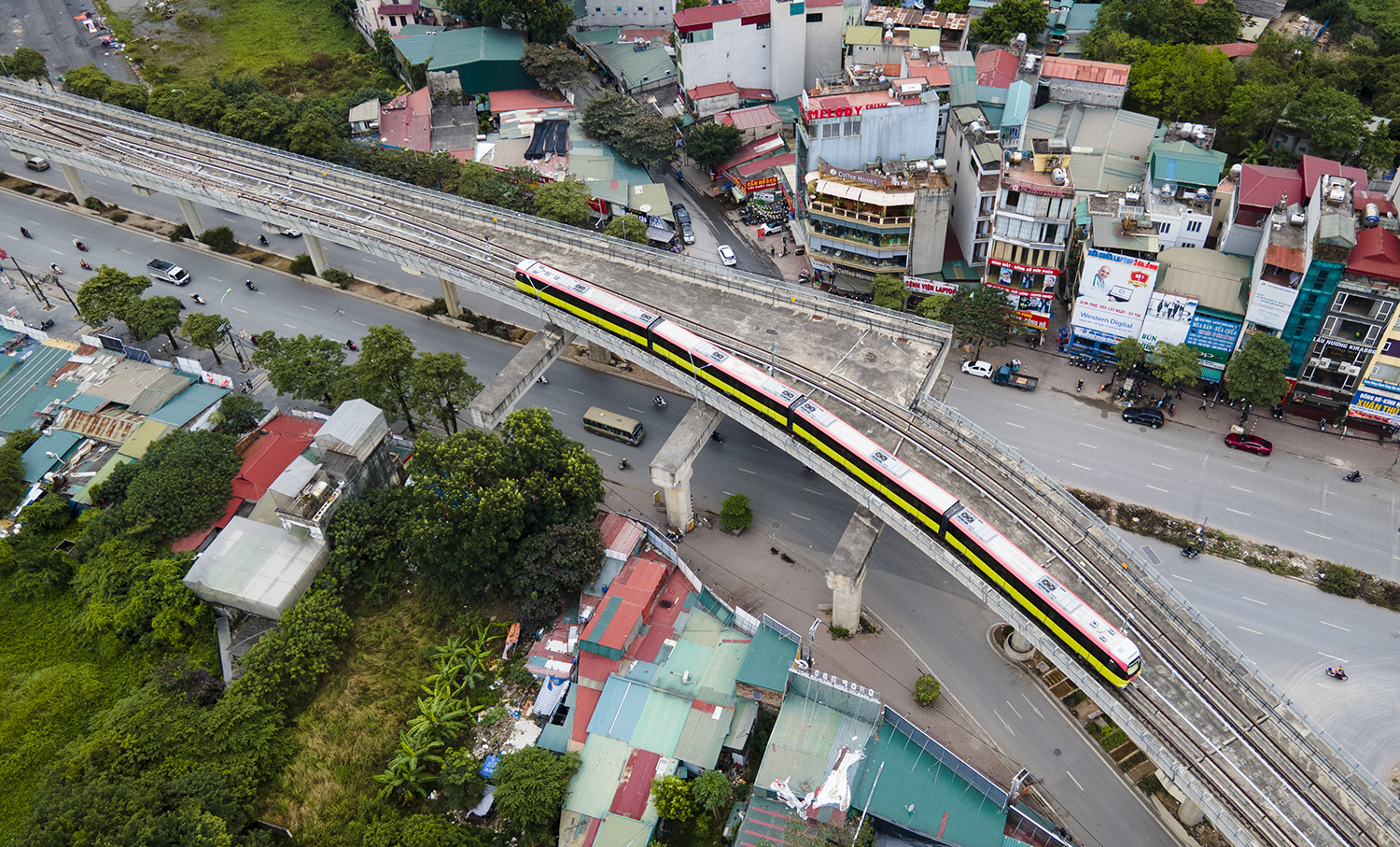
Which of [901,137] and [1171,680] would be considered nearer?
[1171,680]

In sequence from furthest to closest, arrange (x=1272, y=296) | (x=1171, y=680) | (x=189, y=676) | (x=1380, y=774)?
(x=1272, y=296) → (x=189, y=676) → (x=1380, y=774) → (x=1171, y=680)

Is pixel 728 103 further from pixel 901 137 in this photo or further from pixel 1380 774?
pixel 1380 774

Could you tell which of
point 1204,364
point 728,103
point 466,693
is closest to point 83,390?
point 466,693

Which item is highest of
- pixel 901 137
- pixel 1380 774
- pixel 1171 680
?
pixel 901 137

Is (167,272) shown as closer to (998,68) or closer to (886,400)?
(886,400)

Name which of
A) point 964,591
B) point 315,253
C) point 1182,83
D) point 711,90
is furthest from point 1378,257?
Answer: point 315,253

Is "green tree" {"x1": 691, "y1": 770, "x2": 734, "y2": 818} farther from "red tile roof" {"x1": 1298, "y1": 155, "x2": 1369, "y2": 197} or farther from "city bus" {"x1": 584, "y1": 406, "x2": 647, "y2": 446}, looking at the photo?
"red tile roof" {"x1": 1298, "y1": 155, "x2": 1369, "y2": 197}

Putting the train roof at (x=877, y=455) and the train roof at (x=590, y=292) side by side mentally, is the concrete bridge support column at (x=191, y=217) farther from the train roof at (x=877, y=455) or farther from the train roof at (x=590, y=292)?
the train roof at (x=877, y=455)
